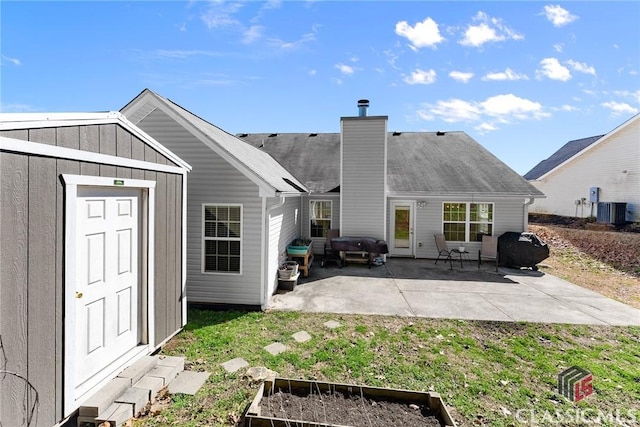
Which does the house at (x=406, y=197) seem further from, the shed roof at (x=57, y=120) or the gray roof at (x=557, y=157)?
the gray roof at (x=557, y=157)

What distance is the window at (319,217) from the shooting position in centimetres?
1225

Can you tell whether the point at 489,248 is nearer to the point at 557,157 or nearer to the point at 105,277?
the point at 105,277

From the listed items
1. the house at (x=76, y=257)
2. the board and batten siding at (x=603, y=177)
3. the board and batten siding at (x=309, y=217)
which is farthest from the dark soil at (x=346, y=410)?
the board and batten siding at (x=603, y=177)

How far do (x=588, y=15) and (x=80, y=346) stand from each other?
1404 cm

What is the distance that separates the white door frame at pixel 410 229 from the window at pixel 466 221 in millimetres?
1265

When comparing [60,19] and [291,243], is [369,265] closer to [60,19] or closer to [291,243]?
[291,243]

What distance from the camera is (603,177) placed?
1681 centimetres

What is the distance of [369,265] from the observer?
33.7 ft

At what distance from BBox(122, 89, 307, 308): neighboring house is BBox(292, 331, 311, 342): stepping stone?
1.43 m

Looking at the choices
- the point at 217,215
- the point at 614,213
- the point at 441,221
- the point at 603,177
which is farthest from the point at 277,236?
the point at 603,177

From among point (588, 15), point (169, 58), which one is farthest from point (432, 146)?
point (169, 58)

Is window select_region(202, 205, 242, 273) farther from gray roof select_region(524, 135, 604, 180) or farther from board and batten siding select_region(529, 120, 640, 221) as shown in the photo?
gray roof select_region(524, 135, 604, 180)

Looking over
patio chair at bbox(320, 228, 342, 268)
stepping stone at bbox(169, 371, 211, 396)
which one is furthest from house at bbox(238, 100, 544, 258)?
stepping stone at bbox(169, 371, 211, 396)

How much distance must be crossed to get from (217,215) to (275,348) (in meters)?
3.29
